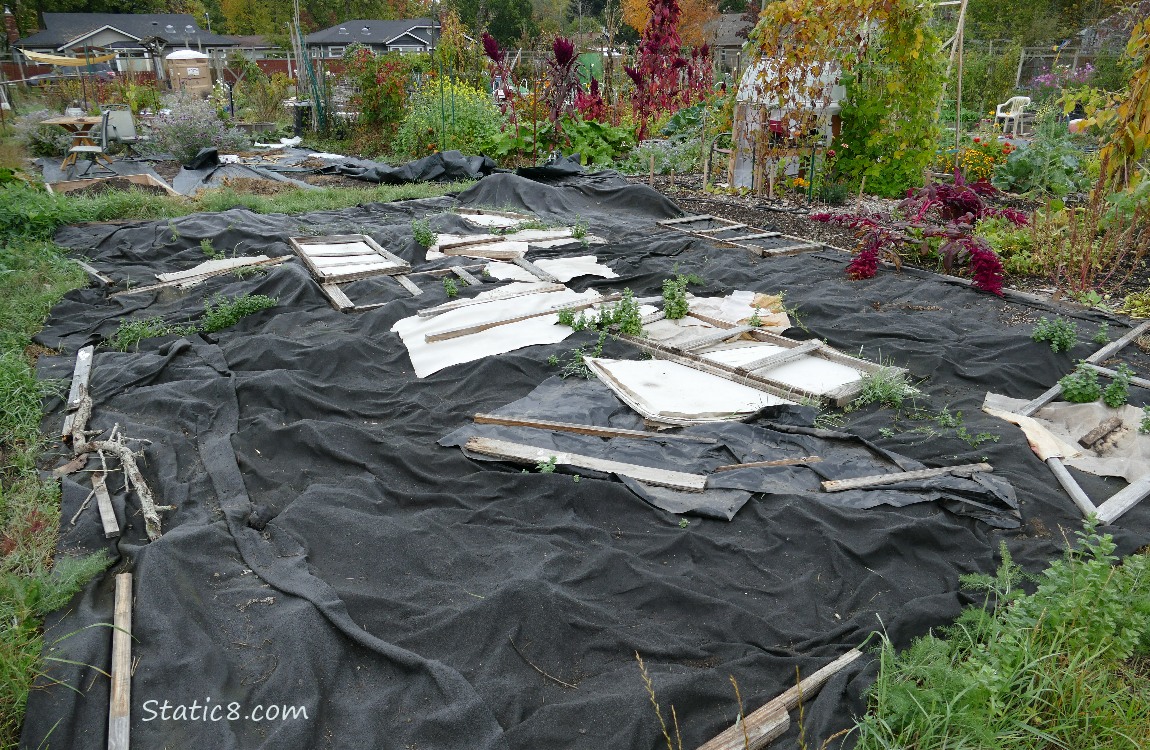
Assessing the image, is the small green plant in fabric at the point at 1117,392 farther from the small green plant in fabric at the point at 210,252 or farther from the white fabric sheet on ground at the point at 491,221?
the small green plant in fabric at the point at 210,252

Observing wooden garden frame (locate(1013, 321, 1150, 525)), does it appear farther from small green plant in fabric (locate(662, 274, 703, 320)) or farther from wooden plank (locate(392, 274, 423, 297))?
wooden plank (locate(392, 274, 423, 297))

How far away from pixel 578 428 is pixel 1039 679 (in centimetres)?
226

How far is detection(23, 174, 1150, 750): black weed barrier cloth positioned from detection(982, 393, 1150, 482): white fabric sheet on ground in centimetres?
11

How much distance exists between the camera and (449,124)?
12.2m

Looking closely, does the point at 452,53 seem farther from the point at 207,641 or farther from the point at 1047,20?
the point at 1047,20

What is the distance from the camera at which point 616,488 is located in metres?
3.29

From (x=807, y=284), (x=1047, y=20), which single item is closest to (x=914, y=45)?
(x=807, y=284)

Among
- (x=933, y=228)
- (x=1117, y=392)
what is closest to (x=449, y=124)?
(x=933, y=228)

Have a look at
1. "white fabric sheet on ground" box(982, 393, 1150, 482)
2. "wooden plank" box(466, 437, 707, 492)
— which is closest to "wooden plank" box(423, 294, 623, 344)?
"wooden plank" box(466, 437, 707, 492)

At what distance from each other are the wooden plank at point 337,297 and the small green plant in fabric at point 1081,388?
4762 millimetres

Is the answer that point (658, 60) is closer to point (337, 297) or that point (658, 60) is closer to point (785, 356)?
point (337, 297)

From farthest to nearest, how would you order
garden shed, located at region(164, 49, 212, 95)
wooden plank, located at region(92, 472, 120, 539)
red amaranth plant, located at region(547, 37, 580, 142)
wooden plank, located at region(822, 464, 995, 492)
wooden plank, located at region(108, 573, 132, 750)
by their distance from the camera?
garden shed, located at region(164, 49, 212, 95) → red amaranth plant, located at region(547, 37, 580, 142) → wooden plank, located at region(822, 464, 995, 492) → wooden plank, located at region(92, 472, 120, 539) → wooden plank, located at region(108, 573, 132, 750)

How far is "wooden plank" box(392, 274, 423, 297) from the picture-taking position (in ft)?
19.5

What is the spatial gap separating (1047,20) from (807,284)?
27.1 m
